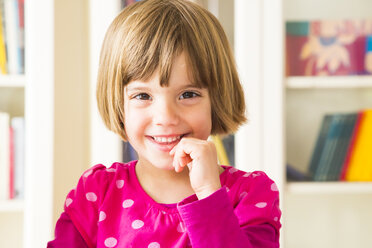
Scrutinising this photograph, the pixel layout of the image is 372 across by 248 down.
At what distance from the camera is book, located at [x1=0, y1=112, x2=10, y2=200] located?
6.12 ft

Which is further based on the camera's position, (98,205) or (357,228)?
(357,228)

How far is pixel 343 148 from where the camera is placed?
6.34 ft

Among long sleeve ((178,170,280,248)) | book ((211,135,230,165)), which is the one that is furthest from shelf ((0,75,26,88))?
long sleeve ((178,170,280,248))

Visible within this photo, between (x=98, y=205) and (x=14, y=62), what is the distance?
101cm

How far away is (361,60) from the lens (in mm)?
1932

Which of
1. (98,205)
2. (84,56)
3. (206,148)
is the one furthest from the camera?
(84,56)

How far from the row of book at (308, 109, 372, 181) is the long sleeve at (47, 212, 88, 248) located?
1106 millimetres

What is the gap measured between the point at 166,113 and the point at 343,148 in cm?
115

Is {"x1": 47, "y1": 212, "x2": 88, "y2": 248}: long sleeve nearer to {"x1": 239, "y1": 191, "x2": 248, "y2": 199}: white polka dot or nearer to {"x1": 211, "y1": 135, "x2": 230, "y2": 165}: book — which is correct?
{"x1": 239, "y1": 191, "x2": 248, "y2": 199}: white polka dot

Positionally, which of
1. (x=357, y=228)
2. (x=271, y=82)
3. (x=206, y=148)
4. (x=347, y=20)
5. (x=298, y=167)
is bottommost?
(x=357, y=228)

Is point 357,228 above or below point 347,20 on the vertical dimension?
below

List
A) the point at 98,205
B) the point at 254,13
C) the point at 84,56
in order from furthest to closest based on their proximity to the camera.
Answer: the point at 84,56
the point at 254,13
the point at 98,205

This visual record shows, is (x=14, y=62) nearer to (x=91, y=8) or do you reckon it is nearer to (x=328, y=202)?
(x=91, y=8)

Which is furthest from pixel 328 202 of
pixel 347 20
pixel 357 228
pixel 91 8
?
pixel 91 8
